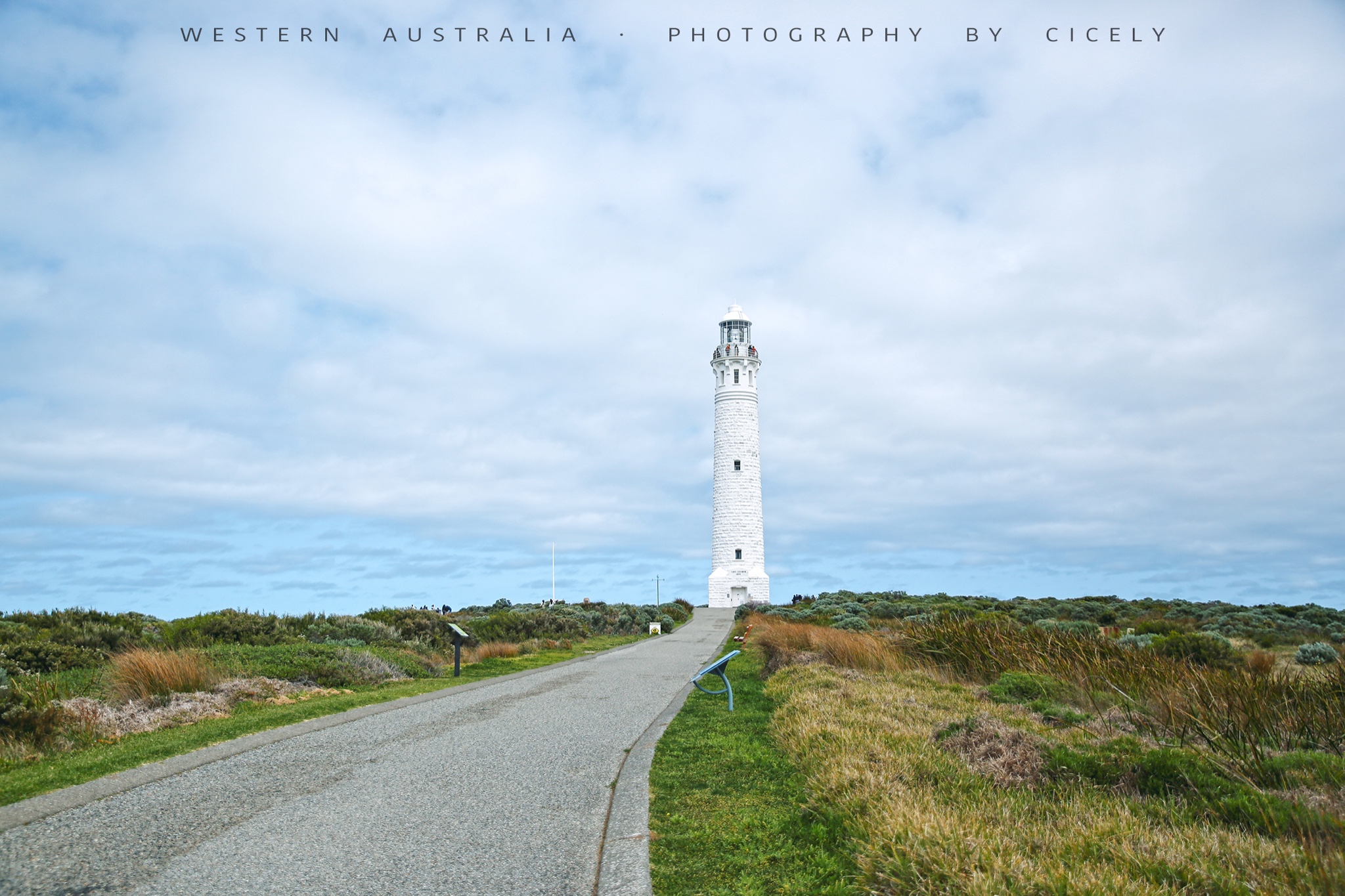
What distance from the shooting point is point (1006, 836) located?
5.11 metres

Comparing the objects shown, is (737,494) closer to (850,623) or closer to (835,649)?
(850,623)

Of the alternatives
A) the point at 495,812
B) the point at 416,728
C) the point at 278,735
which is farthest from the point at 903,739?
the point at 278,735

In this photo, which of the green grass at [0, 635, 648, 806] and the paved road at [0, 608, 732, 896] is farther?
the green grass at [0, 635, 648, 806]

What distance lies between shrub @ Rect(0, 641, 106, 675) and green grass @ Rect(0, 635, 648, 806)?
304cm

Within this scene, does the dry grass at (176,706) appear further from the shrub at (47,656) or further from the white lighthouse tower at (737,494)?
the white lighthouse tower at (737,494)

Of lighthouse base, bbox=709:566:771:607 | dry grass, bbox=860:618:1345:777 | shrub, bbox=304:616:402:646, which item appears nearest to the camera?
dry grass, bbox=860:618:1345:777

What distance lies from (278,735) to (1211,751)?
31.6 feet

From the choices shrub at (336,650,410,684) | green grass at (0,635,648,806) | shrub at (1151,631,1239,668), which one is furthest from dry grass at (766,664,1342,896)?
shrub at (336,650,410,684)

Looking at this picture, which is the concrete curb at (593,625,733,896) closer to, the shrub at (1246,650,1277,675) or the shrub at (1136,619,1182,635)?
the shrub at (1246,650,1277,675)

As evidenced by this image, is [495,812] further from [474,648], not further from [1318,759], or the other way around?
[474,648]

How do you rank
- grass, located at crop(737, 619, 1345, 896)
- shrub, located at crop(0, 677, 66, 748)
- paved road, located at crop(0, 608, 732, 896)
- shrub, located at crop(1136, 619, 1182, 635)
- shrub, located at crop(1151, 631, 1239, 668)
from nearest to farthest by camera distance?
1. grass, located at crop(737, 619, 1345, 896)
2. paved road, located at crop(0, 608, 732, 896)
3. shrub, located at crop(0, 677, 66, 748)
4. shrub, located at crop(1151, 631, 1239, 668)
5. shrub, located at crop(1136, 619, 1182, 635)

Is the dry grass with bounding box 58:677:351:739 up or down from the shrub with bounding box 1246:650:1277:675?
down

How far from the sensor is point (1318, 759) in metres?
6.73

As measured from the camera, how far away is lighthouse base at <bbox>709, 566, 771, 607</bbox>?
1906 inches
